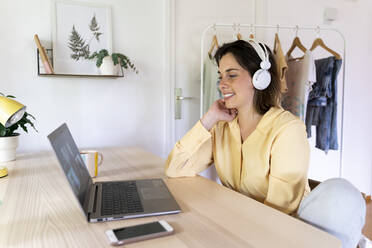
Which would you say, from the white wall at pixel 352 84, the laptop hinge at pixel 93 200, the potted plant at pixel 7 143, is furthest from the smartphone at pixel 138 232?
the white wall at pixel 352 84

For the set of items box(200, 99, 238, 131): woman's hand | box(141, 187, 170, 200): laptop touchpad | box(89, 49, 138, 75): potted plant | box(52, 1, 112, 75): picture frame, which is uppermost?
box(52, 1, 112, 75): picture frame

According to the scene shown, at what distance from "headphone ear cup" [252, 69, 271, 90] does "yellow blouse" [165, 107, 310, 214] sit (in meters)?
0.11

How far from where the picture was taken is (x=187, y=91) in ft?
7.45

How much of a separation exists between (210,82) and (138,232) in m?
1.64

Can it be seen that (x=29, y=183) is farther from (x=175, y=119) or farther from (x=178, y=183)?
(x=175, y=119)

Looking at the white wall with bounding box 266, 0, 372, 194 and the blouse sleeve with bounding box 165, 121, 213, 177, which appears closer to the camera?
the blouse sleeve with bounding box 165, 121, 213, 177

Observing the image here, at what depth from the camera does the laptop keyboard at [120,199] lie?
79cm

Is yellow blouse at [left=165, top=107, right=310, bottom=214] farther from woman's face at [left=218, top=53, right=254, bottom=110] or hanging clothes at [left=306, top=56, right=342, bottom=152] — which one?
hanging clothes at [left=306, top=56, right=342, bottom=152]

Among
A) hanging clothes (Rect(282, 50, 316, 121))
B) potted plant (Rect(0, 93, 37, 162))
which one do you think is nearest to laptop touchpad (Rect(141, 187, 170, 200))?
potted plant (Rect(0, 93, 37, 162))

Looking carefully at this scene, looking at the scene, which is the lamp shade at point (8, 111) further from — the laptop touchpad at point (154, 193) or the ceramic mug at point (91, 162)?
the laptop touchpad at point (154, 193)

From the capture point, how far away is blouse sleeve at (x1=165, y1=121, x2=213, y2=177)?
1152 mm

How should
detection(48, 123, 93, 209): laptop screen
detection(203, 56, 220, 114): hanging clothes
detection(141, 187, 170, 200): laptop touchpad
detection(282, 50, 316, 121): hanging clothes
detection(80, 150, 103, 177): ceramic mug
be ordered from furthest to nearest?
detection(203, 56, 220, 114): hanging clothes → detection(282, 50, 316, 121): hanging clothes → detection(80, 150, 103, 177): ceramic mug → detection(141, 187, 170, 200): laptop touchpad → detection(48, 123, 93, 209): laptop screen

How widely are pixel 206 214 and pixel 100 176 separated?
21.3 inches

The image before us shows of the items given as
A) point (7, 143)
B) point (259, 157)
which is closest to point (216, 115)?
point (259, 157)
